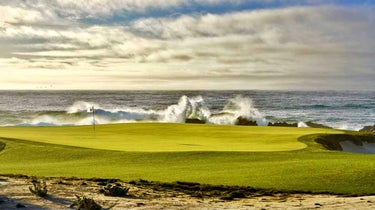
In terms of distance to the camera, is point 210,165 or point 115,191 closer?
point 115,191

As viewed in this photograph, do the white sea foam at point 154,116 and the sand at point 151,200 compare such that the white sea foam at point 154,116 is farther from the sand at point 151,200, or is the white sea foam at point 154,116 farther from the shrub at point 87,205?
the shrub at point 87,205

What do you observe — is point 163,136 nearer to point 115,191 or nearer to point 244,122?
point 115,191

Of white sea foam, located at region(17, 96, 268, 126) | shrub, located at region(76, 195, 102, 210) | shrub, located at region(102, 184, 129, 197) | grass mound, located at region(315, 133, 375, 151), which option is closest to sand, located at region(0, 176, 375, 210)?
shrub, located at region(102, 184, 129, 197)

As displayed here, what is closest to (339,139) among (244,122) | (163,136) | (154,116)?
(163,136)

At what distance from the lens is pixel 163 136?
3036 cm

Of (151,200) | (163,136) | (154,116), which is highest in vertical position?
(154,116)

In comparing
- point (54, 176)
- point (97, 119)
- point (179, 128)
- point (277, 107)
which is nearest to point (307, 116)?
point (277, 107)

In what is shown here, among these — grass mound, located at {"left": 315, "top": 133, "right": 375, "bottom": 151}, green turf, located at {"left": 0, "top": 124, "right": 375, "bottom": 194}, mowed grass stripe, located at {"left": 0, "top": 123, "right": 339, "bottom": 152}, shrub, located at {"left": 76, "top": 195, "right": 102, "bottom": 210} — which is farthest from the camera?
grass mound, located at {"left": 315, "top": 133, "right": 375, "bottom": 151}

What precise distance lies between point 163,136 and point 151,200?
59.5ft

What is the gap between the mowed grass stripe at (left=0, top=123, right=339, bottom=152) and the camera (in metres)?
24.8

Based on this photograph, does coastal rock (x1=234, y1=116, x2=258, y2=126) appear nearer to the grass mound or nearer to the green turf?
the grass mound

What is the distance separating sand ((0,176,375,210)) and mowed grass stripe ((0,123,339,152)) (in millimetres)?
8925

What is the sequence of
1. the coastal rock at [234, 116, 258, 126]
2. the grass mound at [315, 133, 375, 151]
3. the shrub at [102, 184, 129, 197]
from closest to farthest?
the shrub at [102, 184, 129, 197] → the grass mound at [315, 133, 375, 151] → the coastal rock at [234, 116, 258, 126]

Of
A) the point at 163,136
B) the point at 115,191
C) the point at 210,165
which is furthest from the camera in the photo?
the point at 163,136
